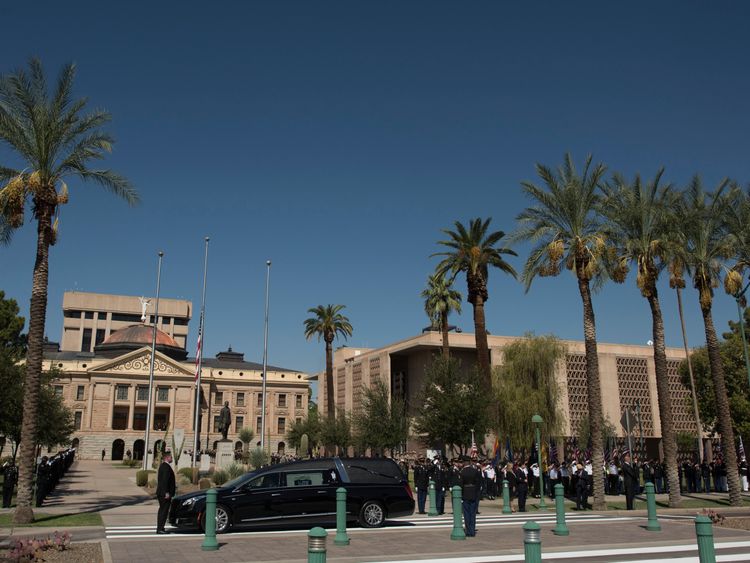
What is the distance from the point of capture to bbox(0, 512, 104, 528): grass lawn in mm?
16875

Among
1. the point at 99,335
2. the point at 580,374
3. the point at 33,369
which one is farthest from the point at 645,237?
the point at 99,335

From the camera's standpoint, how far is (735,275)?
2616 cm

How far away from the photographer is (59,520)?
17875 mm

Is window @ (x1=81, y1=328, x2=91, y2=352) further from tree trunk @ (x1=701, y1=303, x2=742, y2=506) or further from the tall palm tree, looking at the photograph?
tree trunk @ (x1=701, y1=303, x2=742, y2=506)

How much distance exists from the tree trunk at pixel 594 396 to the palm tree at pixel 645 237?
1964 millimetres

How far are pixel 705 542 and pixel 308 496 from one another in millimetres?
10062

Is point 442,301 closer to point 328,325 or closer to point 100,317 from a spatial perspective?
point 328,325

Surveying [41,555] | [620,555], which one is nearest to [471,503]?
[620,555]

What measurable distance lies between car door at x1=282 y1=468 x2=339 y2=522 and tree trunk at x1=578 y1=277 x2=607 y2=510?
10.2m

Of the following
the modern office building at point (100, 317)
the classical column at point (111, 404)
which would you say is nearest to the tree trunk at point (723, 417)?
the classical column at point (111, 404)

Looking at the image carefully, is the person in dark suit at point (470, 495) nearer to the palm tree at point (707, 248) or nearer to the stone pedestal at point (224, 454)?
the palm tree at point (707, 248)

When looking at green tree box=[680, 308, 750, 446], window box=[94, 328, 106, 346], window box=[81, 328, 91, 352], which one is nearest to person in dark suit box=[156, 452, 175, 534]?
green tree box=[680, 308, 750, 446]

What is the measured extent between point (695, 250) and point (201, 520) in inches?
819

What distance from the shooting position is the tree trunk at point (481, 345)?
34062 millimetres
